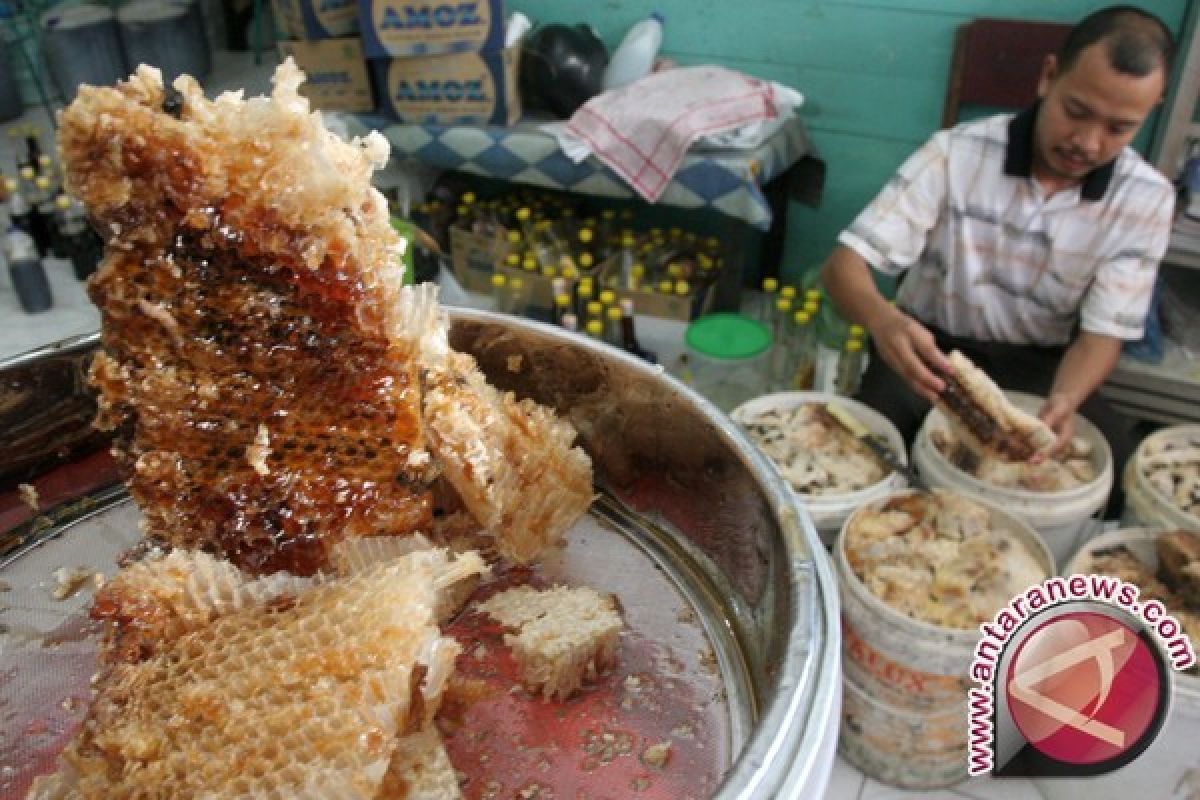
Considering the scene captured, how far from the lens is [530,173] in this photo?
3.48 meters

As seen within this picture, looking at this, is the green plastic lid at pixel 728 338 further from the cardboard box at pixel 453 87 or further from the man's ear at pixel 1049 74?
the cardboard box at pixel 453 87

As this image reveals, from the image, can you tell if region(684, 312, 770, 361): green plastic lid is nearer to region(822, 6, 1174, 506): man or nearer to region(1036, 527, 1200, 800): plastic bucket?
region(822, 6, 1174, 506): man

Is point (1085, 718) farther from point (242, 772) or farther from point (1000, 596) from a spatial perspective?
point (242, 772)

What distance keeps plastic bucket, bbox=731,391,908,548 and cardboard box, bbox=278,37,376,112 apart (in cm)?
214

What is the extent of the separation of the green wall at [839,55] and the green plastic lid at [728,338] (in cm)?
113

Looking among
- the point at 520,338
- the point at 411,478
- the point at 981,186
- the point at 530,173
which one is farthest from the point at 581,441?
the point at 530,173

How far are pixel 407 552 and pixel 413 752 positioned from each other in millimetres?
188

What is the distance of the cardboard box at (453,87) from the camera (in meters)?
3.40

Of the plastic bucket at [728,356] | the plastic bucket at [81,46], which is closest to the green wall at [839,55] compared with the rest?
the plastic bucket at [728,356]

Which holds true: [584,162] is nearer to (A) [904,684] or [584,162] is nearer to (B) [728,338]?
(B) [728,338]

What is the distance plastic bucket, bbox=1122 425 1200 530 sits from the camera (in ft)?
7.63

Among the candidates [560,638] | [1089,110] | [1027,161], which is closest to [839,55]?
[1027,161]

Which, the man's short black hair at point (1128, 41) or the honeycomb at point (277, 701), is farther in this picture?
the man's short black hair at point (1128, 41)

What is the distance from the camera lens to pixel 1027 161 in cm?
256
